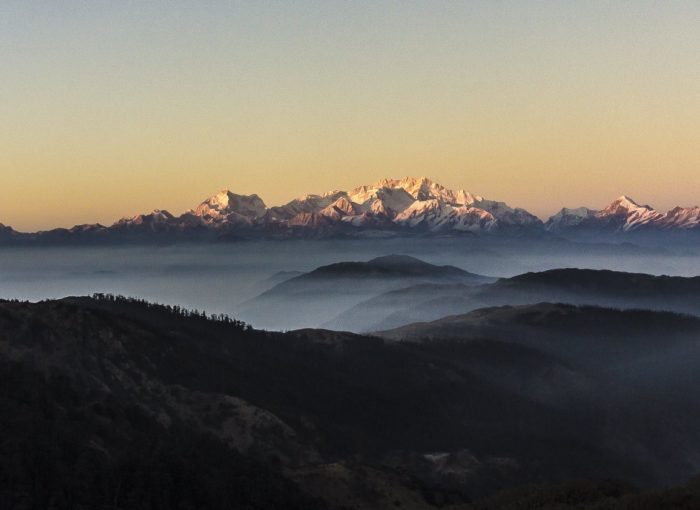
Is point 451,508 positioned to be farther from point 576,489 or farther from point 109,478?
point 109,478

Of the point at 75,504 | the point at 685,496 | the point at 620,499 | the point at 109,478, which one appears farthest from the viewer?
the point at 109,478

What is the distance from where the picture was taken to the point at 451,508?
650 ft

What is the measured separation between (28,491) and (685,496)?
120 metres

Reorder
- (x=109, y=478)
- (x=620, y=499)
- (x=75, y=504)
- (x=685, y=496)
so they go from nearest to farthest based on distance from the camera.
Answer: (x=685, y=496) < (x=620, y=499) < (x=75, y=504) < (x=109, y=478)

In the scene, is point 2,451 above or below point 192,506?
above

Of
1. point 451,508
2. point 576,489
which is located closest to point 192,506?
point 451,508

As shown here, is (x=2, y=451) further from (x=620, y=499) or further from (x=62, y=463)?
(x=620, y=499)

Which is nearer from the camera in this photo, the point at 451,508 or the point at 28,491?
the point at 28,491

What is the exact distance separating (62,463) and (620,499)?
4345 inches

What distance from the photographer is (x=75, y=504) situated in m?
185

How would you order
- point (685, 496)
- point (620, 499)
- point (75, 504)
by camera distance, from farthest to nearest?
point (75, 504), point (620, 499), point (685, 496)

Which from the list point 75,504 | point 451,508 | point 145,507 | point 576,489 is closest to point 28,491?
point 75,504

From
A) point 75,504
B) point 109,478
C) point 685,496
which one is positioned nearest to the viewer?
point 685,496

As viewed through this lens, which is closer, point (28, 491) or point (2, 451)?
point (28, 491)
